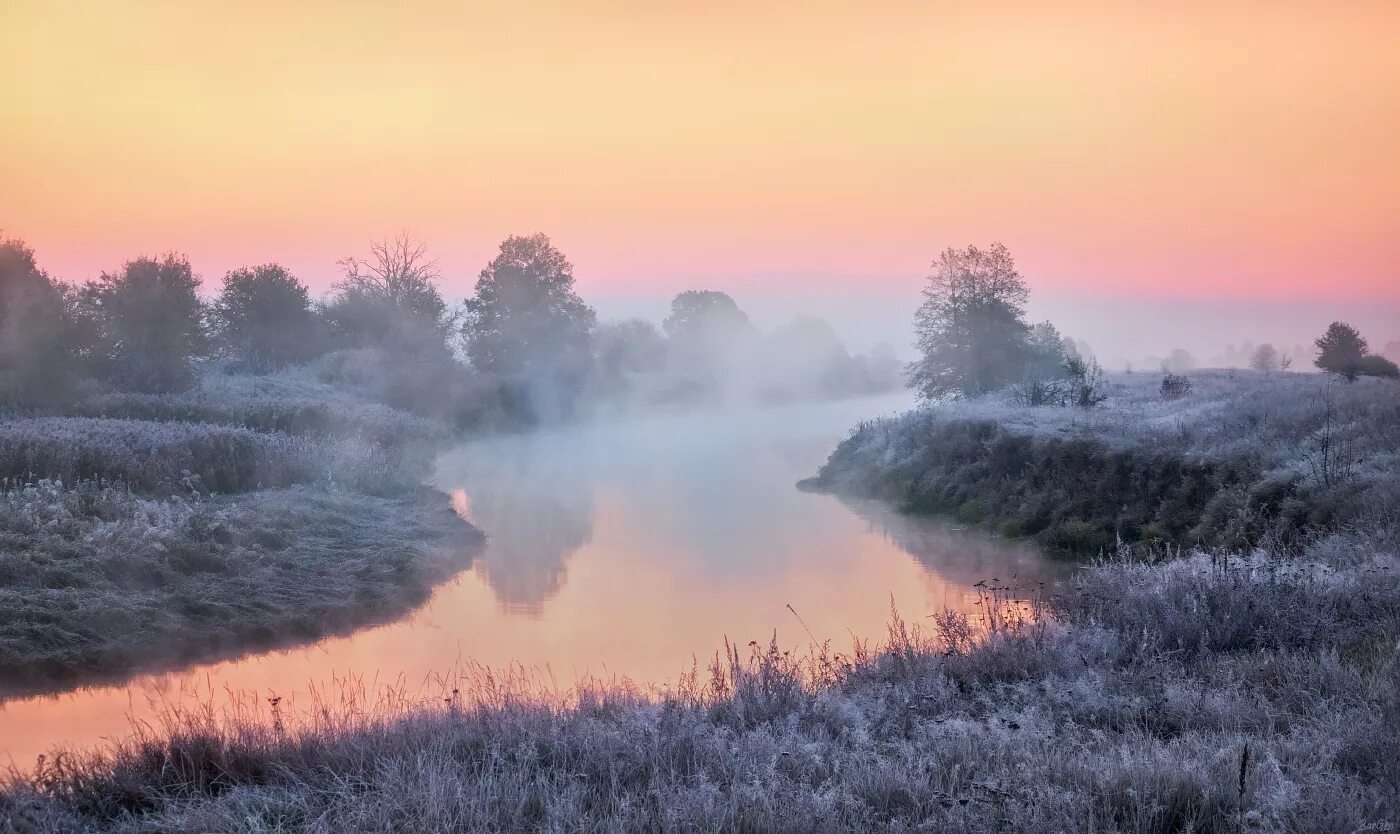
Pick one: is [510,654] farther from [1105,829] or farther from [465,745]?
[1105,829]

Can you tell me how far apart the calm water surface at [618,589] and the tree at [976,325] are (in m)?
12.0

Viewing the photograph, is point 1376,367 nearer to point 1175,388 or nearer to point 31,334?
point 1175,388

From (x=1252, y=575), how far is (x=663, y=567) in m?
9.67

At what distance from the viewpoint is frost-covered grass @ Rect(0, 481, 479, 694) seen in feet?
35.1

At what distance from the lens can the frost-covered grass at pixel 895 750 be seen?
15.3 ft

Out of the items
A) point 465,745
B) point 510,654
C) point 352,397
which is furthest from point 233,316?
point 465,745

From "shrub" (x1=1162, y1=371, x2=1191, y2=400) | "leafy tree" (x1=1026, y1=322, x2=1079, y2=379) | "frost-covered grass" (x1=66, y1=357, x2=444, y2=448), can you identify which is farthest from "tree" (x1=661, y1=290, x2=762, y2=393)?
"shrub" (x1=1162, y1=371, x2=1191, y2=400)

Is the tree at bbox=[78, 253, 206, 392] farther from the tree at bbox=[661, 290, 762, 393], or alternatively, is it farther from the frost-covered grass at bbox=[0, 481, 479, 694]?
the tree at bbox=[661, 290, 762, 393]

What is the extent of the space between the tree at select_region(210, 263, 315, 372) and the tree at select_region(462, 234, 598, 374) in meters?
8.53

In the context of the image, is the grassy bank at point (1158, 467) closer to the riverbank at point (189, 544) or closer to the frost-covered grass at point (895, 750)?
the frost-covered grass at point (895, 750)

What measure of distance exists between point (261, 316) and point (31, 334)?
1935cm

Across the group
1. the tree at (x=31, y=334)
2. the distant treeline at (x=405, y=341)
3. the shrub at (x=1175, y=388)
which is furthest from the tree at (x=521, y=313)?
the shrub at (x=1175, y=388)

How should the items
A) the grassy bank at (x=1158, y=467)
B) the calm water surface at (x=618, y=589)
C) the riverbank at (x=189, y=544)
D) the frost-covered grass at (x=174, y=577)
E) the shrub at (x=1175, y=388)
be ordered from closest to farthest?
the calm water surface at (x=618, y=589) < the frost-covered grass at (x=174, y=577) < the riverbank at (x=189, y=544) < the grassy bank at (x=1158, y=467) < the shrub at (x=1175, y=388)

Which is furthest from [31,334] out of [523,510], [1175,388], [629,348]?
[629,348]
